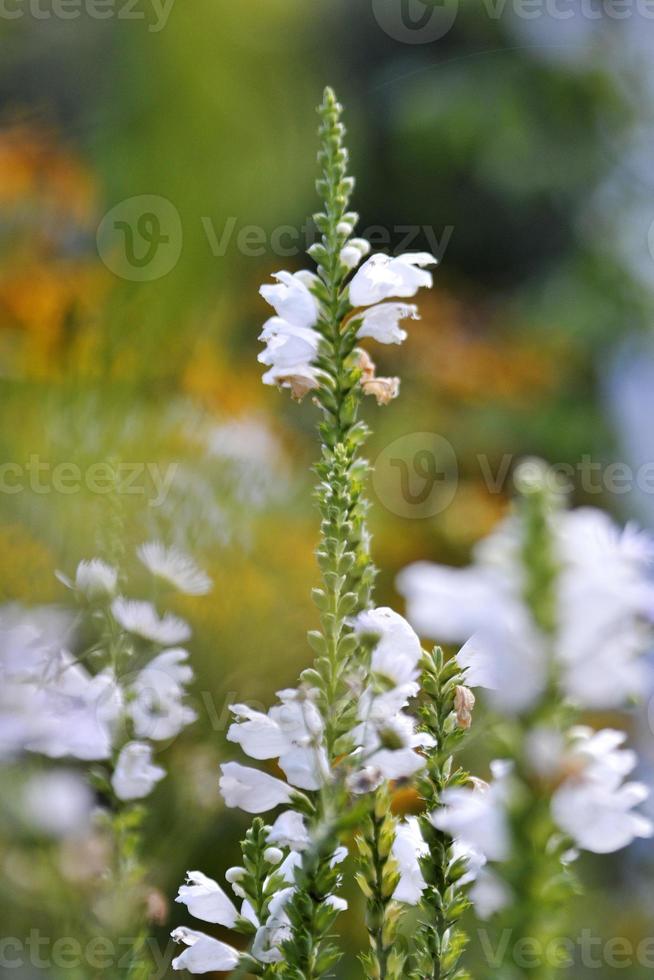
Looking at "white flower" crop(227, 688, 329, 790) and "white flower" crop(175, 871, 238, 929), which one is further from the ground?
"white flower" crop(227, 688, 329, 790)

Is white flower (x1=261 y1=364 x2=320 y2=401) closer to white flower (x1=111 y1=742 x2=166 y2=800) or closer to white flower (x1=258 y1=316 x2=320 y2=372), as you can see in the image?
white flower (x1=258 y1=316 x2=320 y2=372)

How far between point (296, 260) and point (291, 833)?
15.2 feet

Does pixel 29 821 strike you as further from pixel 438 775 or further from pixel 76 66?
pixel 76 66

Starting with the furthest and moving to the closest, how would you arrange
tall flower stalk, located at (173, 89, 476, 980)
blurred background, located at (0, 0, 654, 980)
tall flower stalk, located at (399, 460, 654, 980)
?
1. blurred background, located at (0, 0, 654, 980)
2. tall flower stalk, located at (173, 89, 476, 980)
3. tall flower stalk, located at (399, 460, 654, 980)

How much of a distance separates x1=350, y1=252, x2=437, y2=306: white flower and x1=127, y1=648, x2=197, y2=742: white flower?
218mm

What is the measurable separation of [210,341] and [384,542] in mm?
832

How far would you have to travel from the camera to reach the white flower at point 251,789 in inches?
19.4

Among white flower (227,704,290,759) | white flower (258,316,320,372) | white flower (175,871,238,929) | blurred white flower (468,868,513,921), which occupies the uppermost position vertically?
white flower (258,316,320,372)

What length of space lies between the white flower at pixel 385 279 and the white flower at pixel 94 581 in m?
0.20

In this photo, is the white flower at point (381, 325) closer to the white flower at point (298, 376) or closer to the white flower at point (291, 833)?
the white flower at point (298, 376)

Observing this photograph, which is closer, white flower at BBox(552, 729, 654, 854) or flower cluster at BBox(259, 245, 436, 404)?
white flower at BBox(552, 729, 654, 854)

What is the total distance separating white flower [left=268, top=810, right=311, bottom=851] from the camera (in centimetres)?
45

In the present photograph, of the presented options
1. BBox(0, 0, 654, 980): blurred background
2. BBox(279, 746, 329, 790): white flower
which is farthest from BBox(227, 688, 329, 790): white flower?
BBox(0, 0, 654, 980): blurred background

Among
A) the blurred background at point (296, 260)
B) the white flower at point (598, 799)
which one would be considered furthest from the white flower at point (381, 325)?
the blurred background at point (296, 260)
